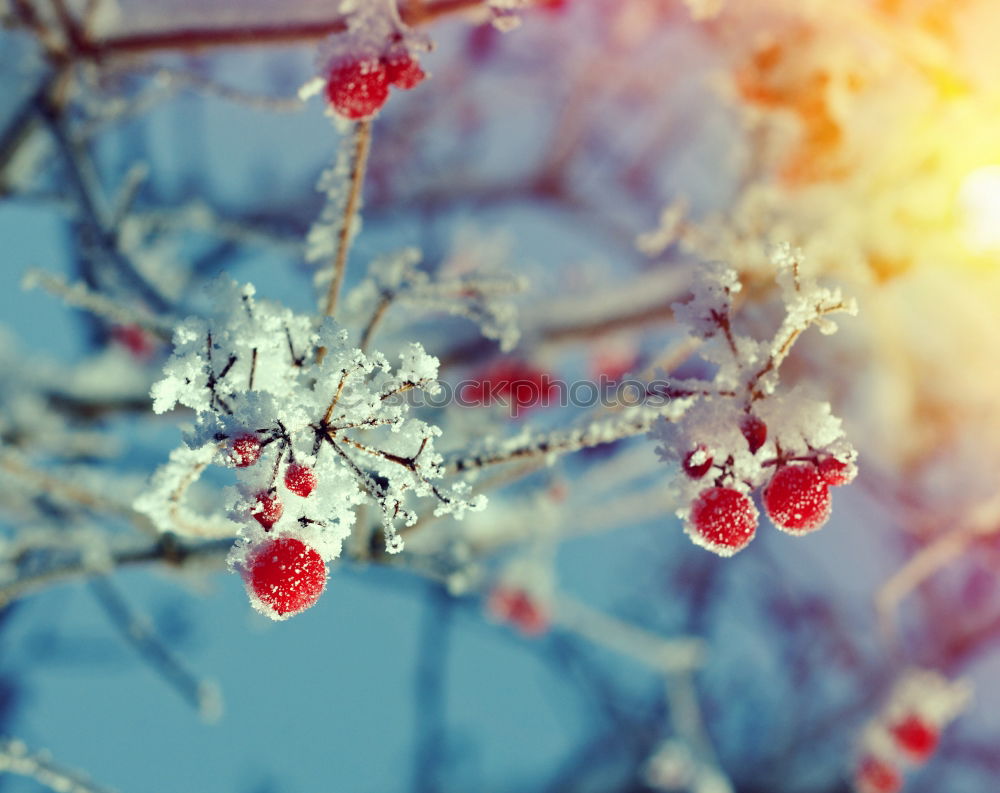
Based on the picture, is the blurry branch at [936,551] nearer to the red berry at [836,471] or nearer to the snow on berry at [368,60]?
the red berry at [836,471]

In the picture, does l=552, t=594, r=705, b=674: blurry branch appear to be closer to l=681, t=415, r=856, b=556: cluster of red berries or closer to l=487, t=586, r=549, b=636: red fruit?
l=487, t=586, r=549, b=636: red fruit

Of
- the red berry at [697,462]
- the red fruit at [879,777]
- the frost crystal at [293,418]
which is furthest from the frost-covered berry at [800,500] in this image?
the red fruit at [879,777]

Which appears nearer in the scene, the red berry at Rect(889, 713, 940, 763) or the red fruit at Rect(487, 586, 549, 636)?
the red berry at Rect(889, 713, 940, 763)

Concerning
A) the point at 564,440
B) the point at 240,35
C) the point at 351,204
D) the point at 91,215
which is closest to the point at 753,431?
the point at 564,440

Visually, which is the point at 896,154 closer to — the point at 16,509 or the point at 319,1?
the point at 319,1

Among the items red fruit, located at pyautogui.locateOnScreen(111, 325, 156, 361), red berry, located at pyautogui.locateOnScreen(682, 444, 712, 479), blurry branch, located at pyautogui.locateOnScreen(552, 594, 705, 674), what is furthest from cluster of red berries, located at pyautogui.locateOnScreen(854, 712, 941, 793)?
→ red fruit, located at pyautogui.locateOnScreen(111, 325, 156, 361)

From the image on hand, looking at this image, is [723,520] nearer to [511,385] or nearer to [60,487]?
[60,487]
